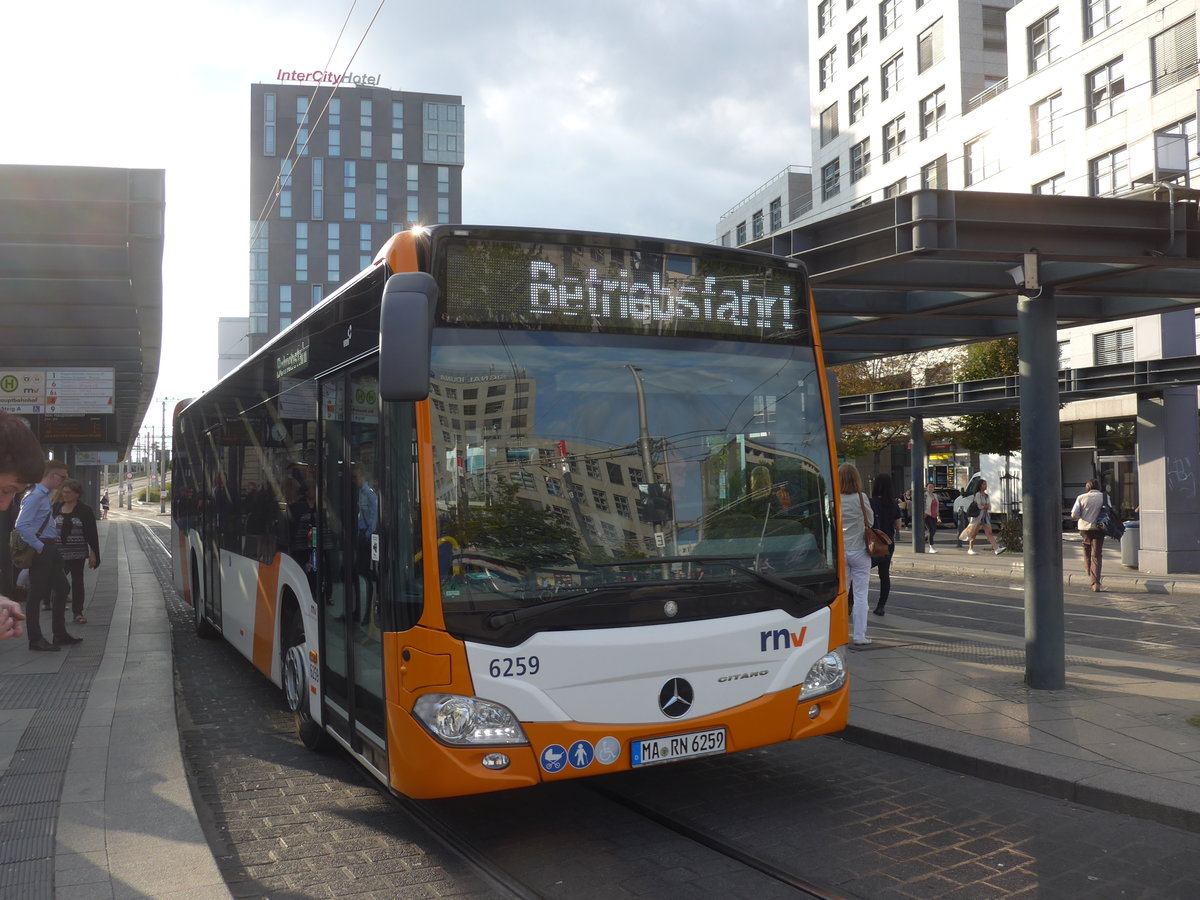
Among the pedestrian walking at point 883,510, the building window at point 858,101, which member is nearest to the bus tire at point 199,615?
the pedestrian walking at point 883,510

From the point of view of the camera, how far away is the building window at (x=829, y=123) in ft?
160

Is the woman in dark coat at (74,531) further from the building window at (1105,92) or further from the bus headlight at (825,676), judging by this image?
the building window at (1105,92)

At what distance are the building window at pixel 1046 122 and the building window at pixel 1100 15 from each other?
6.86 ft

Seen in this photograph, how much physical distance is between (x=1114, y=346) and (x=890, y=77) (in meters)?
17.1

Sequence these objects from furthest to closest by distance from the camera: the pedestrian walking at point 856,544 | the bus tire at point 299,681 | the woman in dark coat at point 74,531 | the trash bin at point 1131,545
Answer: the trash bin at point 1131,545 < the woman in dark coat at point 74,531 < the pedestrian walking at point 856,544 < the bus tire at point 299,681

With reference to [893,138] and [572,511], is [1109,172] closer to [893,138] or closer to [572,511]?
[893,138]

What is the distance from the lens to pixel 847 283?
363 inches

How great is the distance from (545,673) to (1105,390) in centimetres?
1694

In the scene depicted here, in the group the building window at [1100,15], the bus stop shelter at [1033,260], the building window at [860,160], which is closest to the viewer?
the bus stop shelter at [1033,260]

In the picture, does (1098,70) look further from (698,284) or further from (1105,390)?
(698,284)

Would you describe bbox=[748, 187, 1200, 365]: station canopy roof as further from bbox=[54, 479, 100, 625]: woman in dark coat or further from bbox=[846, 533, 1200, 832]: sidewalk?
bbox=[54, 479, 100, 625]: woman in dark coat

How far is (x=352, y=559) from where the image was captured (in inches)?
214

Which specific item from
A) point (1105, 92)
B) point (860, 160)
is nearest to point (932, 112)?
point (860, 160)

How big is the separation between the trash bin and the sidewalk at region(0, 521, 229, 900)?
1706 cm
